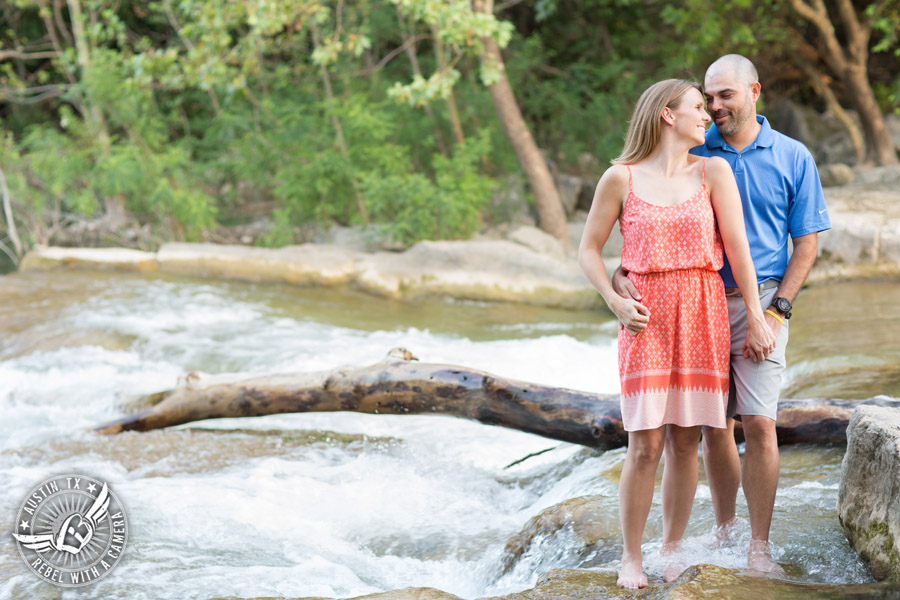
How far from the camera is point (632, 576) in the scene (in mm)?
2688

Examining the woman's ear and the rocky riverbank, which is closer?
the woman's ear

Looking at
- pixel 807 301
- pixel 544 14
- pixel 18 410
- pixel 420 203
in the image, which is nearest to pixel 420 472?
pixel 18 410

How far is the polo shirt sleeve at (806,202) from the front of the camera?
110 inches

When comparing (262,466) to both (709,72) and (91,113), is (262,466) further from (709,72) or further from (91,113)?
(91,113)

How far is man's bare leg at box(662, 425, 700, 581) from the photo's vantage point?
9.05 feet

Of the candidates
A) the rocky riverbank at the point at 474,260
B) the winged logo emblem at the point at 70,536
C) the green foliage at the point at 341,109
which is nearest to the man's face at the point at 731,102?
the winged logo emblem at the point at 70,536

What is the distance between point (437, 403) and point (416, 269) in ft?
17.7

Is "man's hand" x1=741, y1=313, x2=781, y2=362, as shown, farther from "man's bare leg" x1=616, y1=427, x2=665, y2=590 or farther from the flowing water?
the flowing water

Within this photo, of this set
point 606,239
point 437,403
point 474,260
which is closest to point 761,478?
point 606,239

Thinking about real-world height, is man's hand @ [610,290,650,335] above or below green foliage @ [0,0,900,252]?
below

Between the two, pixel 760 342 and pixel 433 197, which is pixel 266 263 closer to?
pixel 433 197

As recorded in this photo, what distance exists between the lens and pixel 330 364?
22.9ft

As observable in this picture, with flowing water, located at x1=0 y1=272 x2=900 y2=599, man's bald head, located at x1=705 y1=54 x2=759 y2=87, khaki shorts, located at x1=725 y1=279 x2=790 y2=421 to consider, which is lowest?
flowing water, located at x1=0 y1=272 x2=900 y2=599

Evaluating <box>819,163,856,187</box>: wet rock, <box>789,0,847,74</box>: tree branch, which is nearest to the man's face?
<box>789,0,847,74</box>: tree branch
